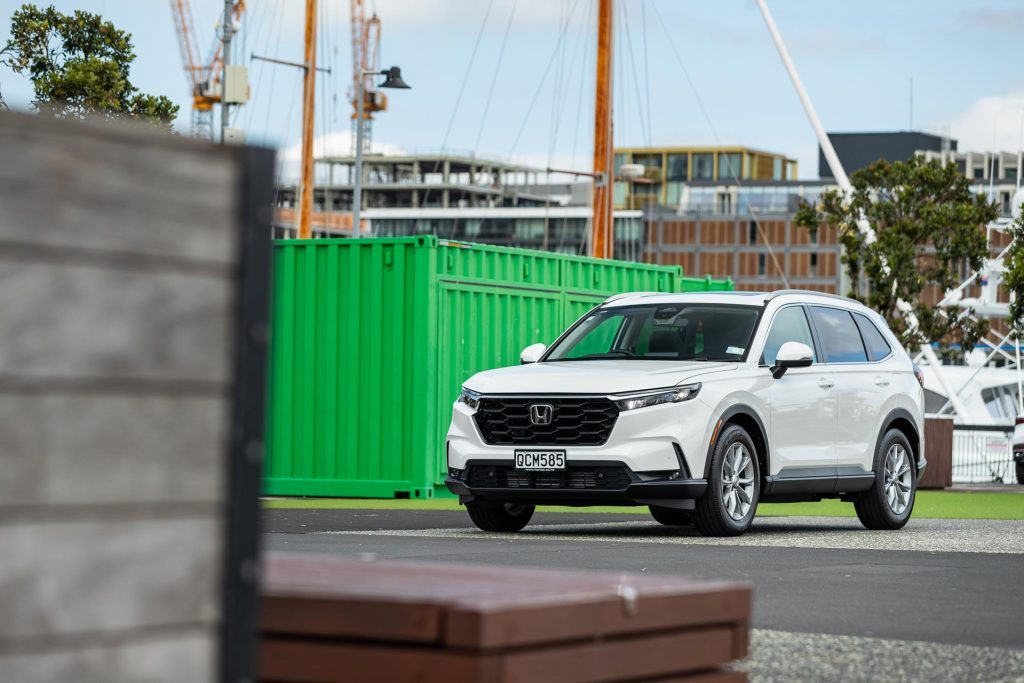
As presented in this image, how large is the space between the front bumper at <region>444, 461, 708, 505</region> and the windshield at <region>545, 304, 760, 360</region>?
4.66 ft

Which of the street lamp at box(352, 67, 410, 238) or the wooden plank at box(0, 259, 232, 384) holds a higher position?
the street lamp at box(352, 67, 410, 238)

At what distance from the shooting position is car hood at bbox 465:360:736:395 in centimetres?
1320

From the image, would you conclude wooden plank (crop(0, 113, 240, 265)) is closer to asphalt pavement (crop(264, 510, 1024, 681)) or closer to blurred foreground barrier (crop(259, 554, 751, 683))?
blurred foreground barrier (crop(259, 554, 751, 683))

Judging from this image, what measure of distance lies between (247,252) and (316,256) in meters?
17.6

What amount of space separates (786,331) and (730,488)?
165cm

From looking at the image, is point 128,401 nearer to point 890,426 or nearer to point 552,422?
point 552,422

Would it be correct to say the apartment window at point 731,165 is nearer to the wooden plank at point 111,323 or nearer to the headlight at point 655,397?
the headlight at point 655,397

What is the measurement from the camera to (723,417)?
13.4m

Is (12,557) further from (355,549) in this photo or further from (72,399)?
(355,549)

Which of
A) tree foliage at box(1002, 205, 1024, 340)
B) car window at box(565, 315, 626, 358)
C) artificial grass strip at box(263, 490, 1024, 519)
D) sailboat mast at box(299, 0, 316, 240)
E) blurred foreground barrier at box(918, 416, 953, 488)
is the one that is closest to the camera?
car window at box(565, 315, 626, 358)

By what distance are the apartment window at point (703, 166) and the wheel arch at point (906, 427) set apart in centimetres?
17043

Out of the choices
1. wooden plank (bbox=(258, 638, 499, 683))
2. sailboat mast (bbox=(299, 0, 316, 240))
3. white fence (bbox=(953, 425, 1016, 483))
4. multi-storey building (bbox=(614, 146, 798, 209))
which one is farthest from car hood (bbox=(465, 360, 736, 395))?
multi-storey building (bbox=(614, 146, 798, 209))

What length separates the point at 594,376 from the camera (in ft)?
44.0

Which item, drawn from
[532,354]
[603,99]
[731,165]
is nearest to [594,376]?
[532,354]
